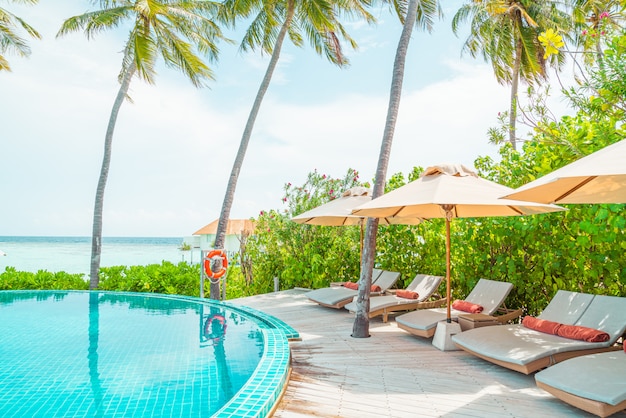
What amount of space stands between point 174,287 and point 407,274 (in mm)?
5308

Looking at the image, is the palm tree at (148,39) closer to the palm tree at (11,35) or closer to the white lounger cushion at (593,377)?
the palm tree at (11,35)

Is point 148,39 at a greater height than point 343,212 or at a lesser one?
greater

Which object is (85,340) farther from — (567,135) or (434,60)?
(434,60)

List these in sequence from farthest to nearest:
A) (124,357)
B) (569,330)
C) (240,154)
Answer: (240,154), (124,357), (569,330)

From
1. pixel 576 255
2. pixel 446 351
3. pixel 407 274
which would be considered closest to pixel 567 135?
pixel 576 255

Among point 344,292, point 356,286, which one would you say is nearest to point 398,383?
point 344,292

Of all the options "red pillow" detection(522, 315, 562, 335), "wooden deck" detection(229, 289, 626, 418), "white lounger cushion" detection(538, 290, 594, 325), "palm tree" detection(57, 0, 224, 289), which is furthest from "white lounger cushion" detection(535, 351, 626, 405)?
"palm tree" detection(57, 0, 224, 289)

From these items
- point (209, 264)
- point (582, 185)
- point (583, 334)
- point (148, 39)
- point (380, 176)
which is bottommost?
point (583, 334)

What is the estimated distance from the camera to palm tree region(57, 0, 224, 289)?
1134cm

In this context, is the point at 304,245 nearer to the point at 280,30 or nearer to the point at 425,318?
the point at 425,318

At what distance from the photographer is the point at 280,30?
1180cm

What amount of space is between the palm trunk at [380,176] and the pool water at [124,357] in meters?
1.36

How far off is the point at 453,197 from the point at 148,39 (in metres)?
9.44

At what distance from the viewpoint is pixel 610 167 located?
2871 millimetres
